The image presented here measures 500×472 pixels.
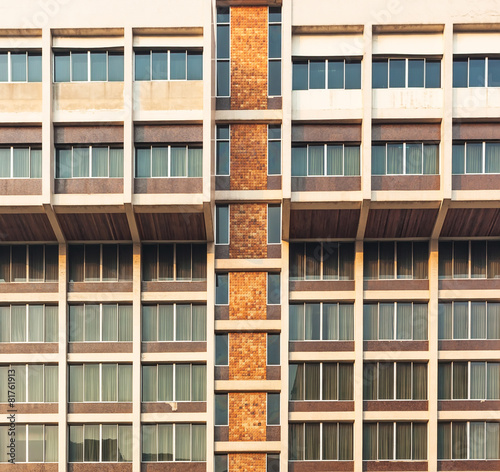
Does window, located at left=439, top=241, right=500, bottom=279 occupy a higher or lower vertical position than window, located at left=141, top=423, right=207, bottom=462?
higher

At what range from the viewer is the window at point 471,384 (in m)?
18.6

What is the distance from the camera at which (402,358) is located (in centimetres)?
1864

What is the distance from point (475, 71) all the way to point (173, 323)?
1458cm

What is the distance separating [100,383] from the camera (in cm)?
1869

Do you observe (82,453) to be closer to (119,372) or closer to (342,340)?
(119,372)

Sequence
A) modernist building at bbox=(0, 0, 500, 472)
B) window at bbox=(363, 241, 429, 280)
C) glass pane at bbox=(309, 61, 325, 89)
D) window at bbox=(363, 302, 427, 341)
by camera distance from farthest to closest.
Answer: window at bbox=(363, 241, 429, 280)
window at bbox=(363, 302, 427, 341)
glass pane at bbox=(309, 61, 325, 89)
modernist building at bbox=(0, 0, 500, 472)

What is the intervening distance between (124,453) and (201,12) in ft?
53.7

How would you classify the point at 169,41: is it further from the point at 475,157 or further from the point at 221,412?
the point at 221,412

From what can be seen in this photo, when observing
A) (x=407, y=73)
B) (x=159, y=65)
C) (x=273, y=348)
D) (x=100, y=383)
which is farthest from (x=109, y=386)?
(x=407, y=73)

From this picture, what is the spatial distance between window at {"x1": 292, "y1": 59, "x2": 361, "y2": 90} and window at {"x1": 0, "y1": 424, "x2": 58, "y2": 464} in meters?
15.9

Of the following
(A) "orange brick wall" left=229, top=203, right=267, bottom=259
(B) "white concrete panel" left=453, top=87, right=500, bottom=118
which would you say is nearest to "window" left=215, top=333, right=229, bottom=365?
(A) "orange brick wall" left=229, top=203, right=267, bottom=259

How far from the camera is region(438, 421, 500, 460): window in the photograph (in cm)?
1853

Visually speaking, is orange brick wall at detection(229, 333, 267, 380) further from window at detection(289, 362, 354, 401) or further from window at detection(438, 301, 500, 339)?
window at detection(438, 301, 500, 339)

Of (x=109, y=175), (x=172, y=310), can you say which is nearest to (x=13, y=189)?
(x=109, y=175)
